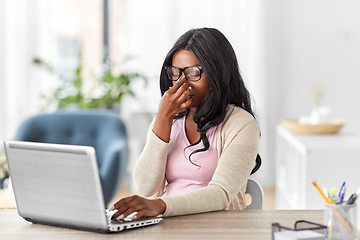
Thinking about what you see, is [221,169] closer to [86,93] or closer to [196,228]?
[196,228]

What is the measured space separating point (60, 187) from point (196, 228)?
1.04 ft

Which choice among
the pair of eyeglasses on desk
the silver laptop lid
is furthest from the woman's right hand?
the pair of eyeglasses on desk

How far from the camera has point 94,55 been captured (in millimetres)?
4250

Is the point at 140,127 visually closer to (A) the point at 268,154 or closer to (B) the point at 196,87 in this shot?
(A) the point at 268,154

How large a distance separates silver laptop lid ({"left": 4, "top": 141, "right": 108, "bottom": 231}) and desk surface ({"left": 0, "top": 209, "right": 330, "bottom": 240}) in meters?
0.03

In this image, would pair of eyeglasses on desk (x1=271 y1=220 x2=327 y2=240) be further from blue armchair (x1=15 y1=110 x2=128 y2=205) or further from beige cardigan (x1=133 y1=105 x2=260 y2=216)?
blue armchair (x1=15 y1=110 x2=128 y2=205)

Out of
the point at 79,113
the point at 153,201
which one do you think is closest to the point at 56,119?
Result: the point at 79,113

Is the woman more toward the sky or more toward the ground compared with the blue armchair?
more toward the sky

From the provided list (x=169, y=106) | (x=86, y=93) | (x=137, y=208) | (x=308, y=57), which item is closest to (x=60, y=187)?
(x=137, y=208)

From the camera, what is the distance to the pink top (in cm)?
140

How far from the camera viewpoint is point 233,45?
12.6 ft

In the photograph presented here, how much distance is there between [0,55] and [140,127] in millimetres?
1286

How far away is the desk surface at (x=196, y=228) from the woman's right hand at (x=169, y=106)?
29cm

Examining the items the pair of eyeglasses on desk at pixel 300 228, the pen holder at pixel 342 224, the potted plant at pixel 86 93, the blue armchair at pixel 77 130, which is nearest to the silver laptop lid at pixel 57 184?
the pair of eyeglasses on desk at pixel 300 228
